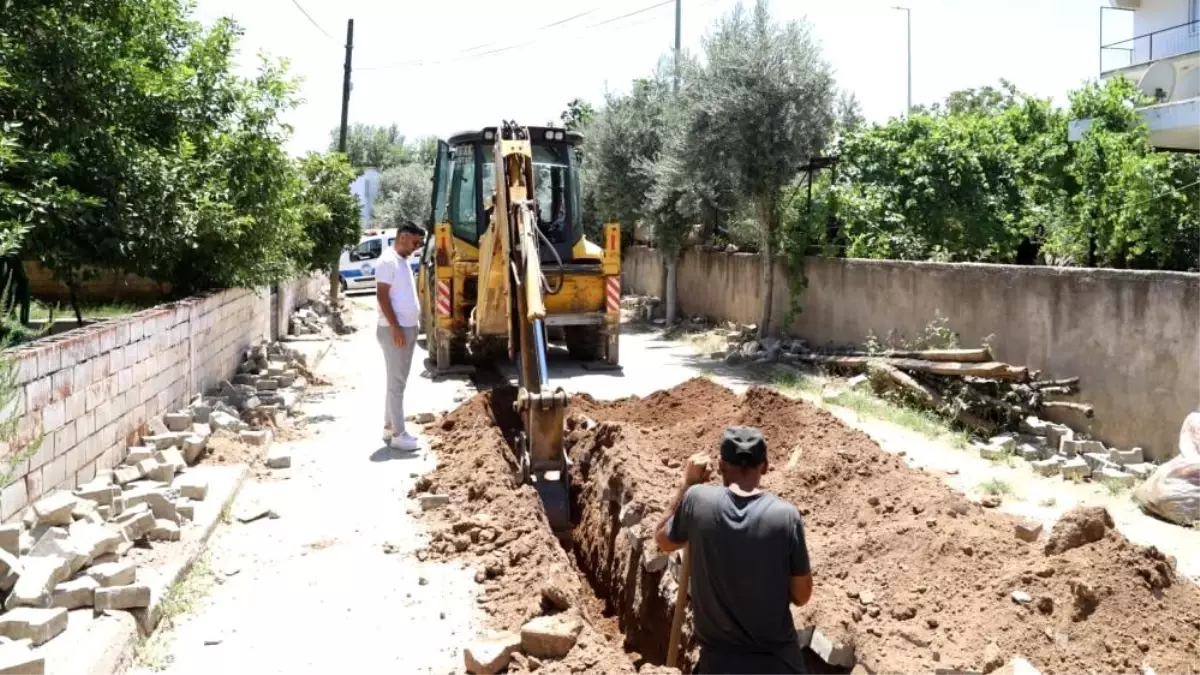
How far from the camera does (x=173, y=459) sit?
7996 mm

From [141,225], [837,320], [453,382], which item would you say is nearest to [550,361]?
[453,382]

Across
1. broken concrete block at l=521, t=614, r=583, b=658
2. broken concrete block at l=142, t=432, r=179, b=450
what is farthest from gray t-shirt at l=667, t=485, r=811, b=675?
broken concrete block at l=142, t=432, r=179, b=450

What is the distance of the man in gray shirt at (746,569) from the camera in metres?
3.39

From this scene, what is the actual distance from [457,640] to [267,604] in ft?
4.12

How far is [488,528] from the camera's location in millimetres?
6930

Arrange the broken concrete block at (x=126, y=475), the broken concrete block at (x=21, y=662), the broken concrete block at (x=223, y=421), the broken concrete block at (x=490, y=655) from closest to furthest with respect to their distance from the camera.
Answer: the broken concrete block at (x=21, y=662) < the broken concrete block at (x=490, y=655) < the broken concrete block at (x=126, y=475) < the broken concrete block at (x=223, y=421)

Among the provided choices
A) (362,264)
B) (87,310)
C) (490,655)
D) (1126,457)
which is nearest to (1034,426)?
(1126,457)

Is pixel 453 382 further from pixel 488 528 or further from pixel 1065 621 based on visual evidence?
pixel 1065 621

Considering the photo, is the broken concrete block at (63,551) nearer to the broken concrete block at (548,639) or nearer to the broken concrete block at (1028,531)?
the broken concrete block at (548,639)

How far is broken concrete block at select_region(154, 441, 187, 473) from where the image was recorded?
782 centimetres

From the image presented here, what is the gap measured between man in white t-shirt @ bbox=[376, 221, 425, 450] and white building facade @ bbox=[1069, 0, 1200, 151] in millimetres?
13768

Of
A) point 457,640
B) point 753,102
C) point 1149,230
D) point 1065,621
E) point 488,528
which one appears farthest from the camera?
point 753,102

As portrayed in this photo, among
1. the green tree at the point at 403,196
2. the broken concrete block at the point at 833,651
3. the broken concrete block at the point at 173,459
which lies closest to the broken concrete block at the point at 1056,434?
the broken concrete block at the point at 833,651

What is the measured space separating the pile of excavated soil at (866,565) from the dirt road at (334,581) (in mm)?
334
